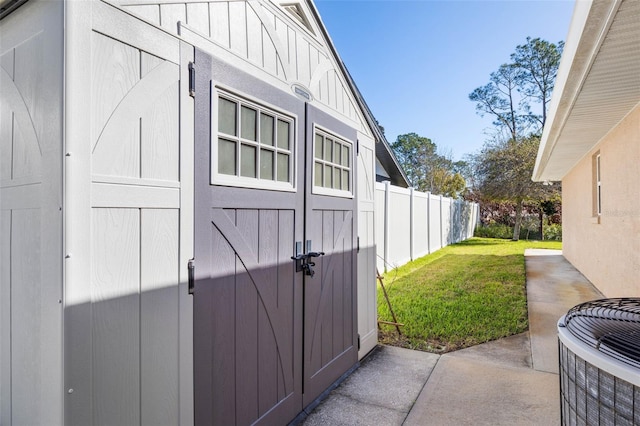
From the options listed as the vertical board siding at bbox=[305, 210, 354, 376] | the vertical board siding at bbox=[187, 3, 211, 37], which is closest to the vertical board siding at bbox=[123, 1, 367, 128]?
the vertical board siding at bbox=[187, 3, 211, 37]

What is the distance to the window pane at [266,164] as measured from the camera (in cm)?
246

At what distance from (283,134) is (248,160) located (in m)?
0.44

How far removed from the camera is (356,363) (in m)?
3.74

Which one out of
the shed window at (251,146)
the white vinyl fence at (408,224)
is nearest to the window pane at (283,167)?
the shed window at (251,146)

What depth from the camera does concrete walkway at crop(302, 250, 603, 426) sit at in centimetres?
280

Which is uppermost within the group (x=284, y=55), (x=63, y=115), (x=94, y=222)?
(x=284, y=55)

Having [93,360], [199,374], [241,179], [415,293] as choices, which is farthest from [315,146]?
[415,293]

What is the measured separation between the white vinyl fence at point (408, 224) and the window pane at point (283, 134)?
470 cm

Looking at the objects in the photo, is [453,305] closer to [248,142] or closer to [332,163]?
[332,163]

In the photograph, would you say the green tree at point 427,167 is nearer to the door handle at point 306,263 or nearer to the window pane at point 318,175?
the window pane at point 318,175

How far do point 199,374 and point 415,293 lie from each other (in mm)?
5393

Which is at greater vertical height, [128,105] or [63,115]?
[128,105]

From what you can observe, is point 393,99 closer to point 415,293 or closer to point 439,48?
point 439,48

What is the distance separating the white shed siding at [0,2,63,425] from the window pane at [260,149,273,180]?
1.19 m
